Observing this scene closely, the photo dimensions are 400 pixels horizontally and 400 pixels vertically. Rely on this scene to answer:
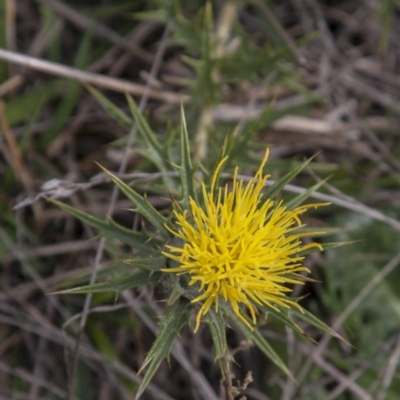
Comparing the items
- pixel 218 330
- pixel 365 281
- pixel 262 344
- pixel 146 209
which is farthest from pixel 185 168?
pixel 365 281

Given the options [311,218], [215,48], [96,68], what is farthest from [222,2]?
[311,218]

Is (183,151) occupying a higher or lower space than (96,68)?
higher

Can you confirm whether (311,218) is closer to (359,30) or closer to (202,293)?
(359,30)

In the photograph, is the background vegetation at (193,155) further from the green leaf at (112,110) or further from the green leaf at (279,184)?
the green leaf at (279,184)

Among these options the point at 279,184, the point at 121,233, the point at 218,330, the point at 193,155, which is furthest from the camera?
the point at 193,155

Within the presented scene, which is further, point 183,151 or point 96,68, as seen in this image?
point 96,68

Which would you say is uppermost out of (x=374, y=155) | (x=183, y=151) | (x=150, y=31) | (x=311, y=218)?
(x=183, y=151)

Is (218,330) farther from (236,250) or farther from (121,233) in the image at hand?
(121,233)

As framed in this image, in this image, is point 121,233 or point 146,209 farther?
point 121,233
